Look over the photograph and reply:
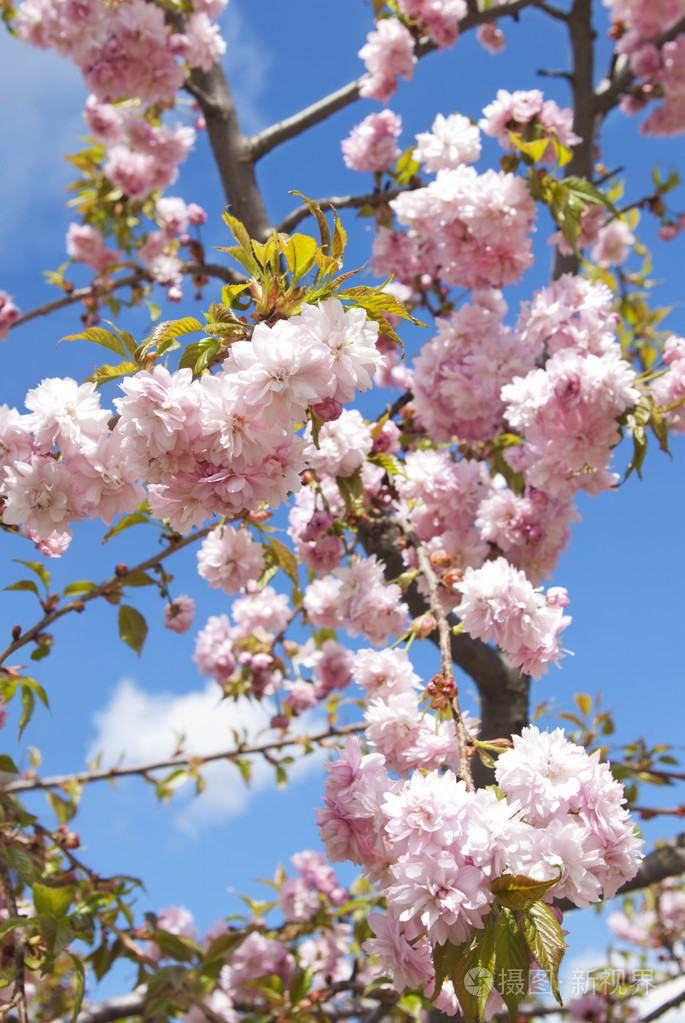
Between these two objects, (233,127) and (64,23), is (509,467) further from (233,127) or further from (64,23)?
(64,23)

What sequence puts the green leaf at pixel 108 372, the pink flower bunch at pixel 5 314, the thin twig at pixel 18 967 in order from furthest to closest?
the pink flower bunch at pixel 5 314 → the thin twig at pixel 18 967 → the green leaf at pixel 108 372

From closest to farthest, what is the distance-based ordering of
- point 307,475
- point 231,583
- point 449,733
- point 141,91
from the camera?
1. point 449,733
2. point 307,475
3. point 231,583
4. point 141,91

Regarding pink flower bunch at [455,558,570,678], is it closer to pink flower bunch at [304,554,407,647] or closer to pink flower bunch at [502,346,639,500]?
pink flower bunch at [304,554,407,647]

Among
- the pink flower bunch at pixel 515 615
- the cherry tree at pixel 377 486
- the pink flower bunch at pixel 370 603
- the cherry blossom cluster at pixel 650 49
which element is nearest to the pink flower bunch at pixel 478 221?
the cherry tree at pixel 377 486

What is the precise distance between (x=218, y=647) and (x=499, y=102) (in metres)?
1.97

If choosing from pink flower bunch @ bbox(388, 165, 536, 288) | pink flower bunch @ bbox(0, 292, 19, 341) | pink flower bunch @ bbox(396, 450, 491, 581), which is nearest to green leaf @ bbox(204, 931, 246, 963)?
pink flower bunch @ bbox(396, 450, 491, 581)

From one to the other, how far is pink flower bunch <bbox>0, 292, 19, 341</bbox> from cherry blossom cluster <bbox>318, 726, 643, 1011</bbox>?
250 cm

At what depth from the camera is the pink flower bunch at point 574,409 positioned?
156 cm

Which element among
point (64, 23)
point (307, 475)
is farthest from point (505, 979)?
point (64, 23)

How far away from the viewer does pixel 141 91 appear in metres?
2.88

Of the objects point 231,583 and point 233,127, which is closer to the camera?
point 231,583

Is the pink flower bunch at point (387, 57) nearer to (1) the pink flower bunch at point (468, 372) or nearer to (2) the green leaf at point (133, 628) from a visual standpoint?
(1) the pink flower bunch at point (468, 372)

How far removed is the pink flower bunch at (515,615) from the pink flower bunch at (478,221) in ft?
3.44

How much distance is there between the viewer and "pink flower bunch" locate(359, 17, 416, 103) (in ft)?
8.90
